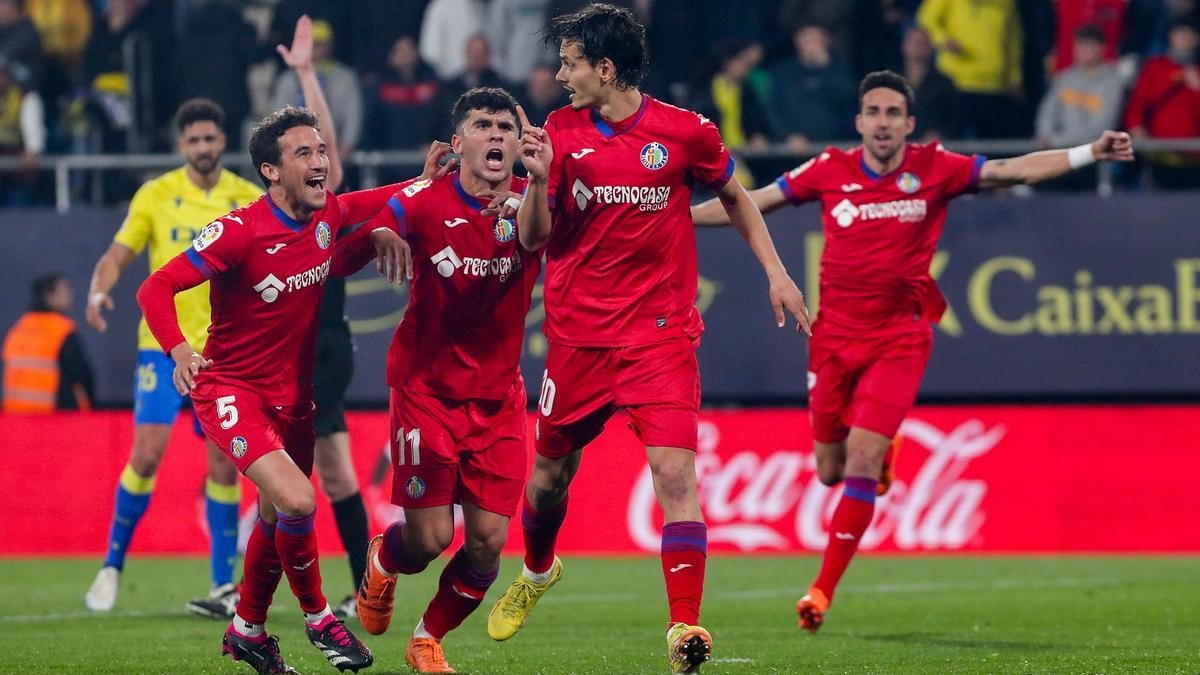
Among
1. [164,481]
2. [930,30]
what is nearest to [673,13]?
[930,30]

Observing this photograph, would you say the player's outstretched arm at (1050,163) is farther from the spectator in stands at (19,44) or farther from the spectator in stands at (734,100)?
the spectator in stands at (19,44)

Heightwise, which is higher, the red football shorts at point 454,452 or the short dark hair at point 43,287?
the red football shorts at point 454,452

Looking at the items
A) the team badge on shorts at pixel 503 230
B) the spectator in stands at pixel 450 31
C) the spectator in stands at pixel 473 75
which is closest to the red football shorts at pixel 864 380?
the team badge on shorts at pixel 503 230

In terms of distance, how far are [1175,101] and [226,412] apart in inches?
398

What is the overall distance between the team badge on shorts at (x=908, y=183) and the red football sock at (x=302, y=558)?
12.5ft

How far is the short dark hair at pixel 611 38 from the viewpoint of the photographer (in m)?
7.00

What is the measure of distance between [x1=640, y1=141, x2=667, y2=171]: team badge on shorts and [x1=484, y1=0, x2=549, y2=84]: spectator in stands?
847 centimetres

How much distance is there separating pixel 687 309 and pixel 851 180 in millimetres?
2488

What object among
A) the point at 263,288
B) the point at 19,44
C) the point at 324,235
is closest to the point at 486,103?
the point at 324,235

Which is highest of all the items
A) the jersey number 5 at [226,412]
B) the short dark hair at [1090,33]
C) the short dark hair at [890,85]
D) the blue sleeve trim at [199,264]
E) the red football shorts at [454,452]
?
the short dark hair at [1090,33]

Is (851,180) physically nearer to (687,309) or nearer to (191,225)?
(687,309)

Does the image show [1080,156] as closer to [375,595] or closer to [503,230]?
[503,230]

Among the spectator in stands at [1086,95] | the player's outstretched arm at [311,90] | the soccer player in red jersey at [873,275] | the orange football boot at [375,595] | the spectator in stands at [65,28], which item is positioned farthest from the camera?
the spectator in stands at [65,28]

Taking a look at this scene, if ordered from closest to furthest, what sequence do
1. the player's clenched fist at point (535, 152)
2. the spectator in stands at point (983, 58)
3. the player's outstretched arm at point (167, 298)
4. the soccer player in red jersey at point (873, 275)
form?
the player's clenched fist at point (535, 152), the player's outstretched arm at point (167, 298), the soccer player in red jersey at point (873, 275), the spectator in stands at point (983, 58)
